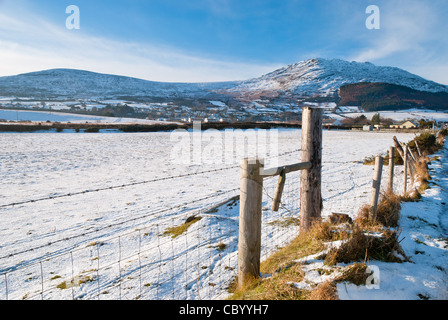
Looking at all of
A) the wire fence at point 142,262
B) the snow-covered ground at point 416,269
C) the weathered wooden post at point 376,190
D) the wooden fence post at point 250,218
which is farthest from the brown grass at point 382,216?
the wooden fence post at point 250,218

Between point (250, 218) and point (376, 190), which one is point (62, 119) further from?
point (376, 190)

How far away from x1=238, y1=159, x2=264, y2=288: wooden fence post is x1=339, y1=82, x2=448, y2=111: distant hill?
562ft

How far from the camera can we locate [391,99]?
17350 cm

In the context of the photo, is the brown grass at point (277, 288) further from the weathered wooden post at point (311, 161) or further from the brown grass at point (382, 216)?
the brown grass at point (382, 216)

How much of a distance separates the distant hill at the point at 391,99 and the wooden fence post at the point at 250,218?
171m

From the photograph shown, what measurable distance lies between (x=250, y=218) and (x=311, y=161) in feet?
4.90

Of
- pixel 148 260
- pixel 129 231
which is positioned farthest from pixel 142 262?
pixel 129 231

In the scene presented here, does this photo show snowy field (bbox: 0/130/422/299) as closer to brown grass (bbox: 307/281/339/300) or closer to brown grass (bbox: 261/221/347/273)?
brown grass (bbox: 261/221/347/273)

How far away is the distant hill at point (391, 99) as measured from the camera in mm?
156875

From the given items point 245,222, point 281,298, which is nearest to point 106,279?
point 245,222

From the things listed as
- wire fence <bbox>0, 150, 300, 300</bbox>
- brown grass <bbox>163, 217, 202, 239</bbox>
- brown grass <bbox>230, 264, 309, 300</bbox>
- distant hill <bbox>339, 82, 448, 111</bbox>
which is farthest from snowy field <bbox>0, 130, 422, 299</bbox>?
distant hill <bbox>339, 82, 448, 111</bbox>

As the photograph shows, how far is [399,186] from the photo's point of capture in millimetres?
7992

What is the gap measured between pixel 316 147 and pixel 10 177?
13923mm
